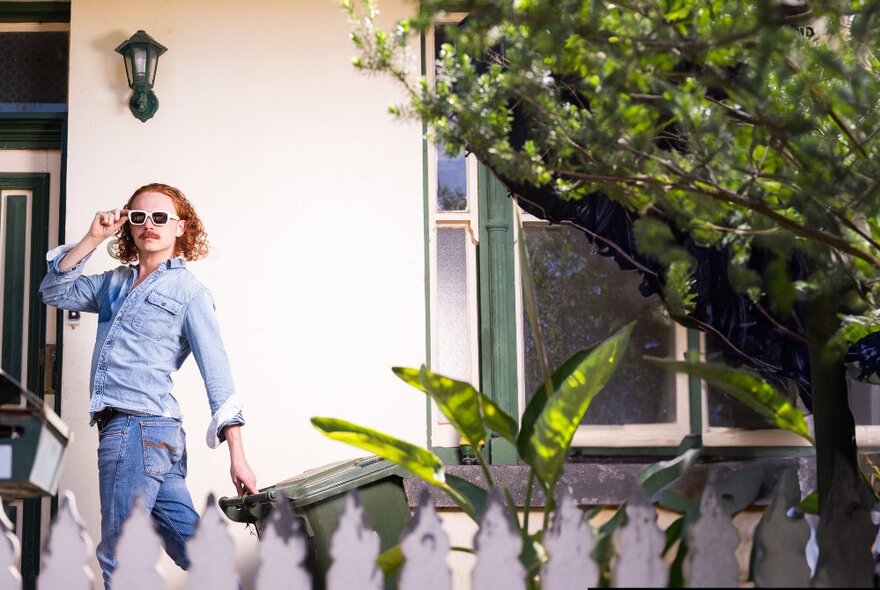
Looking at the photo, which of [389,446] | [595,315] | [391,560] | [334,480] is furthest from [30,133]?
[391,560]

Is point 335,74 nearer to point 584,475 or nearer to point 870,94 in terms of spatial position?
point 584,475

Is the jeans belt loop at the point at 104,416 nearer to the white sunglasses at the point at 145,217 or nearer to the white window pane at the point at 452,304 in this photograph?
the white sunglasses at the point at 145,217

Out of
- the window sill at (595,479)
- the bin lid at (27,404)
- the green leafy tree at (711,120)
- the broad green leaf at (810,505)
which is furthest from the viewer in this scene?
the window sill at (595,479)

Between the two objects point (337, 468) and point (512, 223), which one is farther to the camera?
point (512, 223)

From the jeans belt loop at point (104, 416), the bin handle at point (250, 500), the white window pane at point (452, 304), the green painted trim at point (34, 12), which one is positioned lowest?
the bin handle at point (250, 500)

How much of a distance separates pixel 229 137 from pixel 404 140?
2.71 ft

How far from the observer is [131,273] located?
4.28 meters

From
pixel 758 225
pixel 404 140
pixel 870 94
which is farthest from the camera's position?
pixel 404 140

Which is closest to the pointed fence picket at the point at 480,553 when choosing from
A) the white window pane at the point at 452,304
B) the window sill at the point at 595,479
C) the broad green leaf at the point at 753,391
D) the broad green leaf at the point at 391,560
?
the broad green leaf at the point at 391,560

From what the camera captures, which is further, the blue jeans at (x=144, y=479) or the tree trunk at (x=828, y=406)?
the blue jeans at (x=144, y=479)

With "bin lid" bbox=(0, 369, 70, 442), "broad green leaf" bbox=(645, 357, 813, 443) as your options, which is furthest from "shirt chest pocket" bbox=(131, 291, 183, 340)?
"bin lid" bbox=(0, 369, 70, 442)

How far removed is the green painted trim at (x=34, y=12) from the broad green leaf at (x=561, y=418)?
4021mm

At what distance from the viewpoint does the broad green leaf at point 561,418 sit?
2521 millimetres

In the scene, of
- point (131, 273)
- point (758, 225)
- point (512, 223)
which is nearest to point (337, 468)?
point (131, 273)
